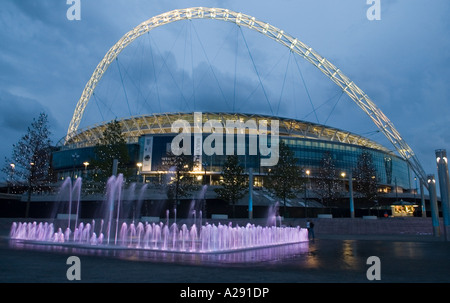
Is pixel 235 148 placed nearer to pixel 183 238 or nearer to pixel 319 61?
pixel 319 61

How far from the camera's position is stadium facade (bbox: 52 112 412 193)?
7581 centimetres

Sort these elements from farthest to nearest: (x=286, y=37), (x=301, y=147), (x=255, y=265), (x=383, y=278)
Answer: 1. (x=301, y=147)
2. (x=286, y=37)
3. (x=255, y=265)
4. (x=383, y=278)

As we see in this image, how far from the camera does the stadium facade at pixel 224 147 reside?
249 feet

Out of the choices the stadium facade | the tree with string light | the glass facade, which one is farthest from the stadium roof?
the tree with string light

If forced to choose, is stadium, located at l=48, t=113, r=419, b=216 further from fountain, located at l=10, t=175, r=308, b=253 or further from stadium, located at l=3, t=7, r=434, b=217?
fountain, located at l=10, t=175, r=308, b=253

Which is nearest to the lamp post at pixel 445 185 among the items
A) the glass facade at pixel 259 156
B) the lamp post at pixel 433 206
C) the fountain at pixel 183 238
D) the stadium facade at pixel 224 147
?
the lamp post at pixel 433 206

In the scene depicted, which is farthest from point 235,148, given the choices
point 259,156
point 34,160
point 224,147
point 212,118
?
point 34,160

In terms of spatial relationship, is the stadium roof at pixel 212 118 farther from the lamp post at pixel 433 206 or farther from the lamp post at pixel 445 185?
the lamp post at pixel 445 185

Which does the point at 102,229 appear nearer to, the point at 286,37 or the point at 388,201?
the point at 286,37

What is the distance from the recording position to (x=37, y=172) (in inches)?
1645

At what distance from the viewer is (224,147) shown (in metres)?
75.8

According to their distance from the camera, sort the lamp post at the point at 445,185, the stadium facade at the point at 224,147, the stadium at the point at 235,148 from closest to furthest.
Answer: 1. the lamp post at the point at 445,185
2. the stadium at the point at 235,148
3. the stadium facade at the point at 224,147

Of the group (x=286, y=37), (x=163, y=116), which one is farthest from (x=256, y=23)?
(x=163, y=116)
